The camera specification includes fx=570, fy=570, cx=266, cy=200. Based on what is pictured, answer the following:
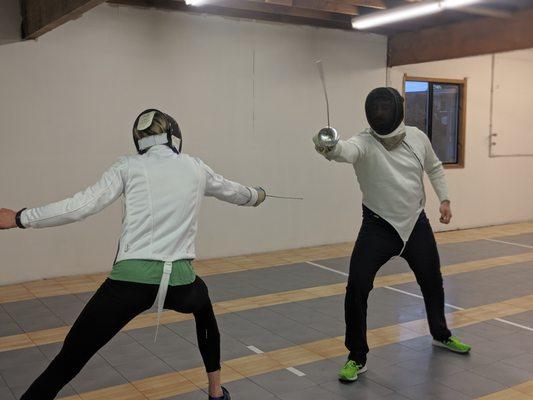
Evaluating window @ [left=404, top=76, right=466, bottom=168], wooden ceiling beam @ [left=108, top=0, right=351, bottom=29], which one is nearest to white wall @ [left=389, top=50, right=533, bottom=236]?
window @ [left=404, top=76, right=466, bottom=168]

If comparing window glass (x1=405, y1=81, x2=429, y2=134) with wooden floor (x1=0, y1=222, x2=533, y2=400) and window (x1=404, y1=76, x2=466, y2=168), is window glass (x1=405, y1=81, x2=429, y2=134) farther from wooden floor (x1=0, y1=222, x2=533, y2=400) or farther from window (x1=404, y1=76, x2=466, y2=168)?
wooden floor (x1=0, y1=222, x2=533, y2=400)

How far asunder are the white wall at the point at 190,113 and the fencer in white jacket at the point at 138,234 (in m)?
2.93

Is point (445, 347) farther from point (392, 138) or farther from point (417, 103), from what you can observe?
point (417, 103)

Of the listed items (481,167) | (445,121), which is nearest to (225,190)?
(445,121)

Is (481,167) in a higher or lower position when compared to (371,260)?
higher

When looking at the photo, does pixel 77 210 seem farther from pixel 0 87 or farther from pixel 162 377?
pixel 0 87

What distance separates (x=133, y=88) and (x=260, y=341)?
9.07ft

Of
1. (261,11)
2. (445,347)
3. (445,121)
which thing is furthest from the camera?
(445,121)

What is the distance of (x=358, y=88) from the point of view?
650 centimetres

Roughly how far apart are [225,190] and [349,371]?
1182 millimetres

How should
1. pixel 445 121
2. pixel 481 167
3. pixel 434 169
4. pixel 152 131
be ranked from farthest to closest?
pixel 481 167 → pixel 445 121 → pixel 434 169 → pixel 152 131

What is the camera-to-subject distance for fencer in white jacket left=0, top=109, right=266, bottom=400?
204cm

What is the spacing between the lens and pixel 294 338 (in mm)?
3510

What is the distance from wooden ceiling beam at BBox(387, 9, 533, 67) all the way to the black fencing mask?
291 centimetres
